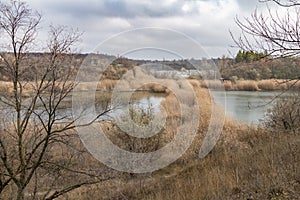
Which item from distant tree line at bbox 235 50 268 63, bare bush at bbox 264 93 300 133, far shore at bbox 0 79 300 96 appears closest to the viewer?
distant tree line at bbox 235 50 268 63

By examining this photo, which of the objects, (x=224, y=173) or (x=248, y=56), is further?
(x=224, y=173)

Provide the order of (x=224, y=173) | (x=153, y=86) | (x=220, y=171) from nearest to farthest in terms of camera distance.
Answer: (x=224, y=173) < (x=220, y=171) < (x=153, y=86)

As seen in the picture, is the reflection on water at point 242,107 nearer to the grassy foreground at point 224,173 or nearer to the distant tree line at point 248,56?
the grassy foreground at point 224,173

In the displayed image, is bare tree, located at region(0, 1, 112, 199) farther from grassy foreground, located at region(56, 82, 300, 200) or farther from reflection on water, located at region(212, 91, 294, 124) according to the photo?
reflection on water, located at region(212, 91, 294, 124)

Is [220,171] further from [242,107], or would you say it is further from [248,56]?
[242,107]

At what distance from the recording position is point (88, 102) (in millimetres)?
6379

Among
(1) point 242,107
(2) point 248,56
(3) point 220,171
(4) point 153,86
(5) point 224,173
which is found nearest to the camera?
(2) point 248,56

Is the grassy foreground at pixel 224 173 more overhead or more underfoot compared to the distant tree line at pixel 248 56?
more underfoot

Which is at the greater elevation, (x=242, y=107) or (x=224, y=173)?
(x=242, y=107)

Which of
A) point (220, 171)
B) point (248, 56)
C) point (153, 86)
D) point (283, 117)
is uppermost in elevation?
point (248, 56)

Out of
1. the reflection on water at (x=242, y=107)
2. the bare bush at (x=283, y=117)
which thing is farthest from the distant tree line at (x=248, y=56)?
the reflection on water at (x=242, y=107)

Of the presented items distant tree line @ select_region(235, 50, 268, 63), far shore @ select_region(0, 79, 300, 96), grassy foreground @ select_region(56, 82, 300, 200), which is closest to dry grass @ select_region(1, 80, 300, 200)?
grassy foreground @ select_region(56, 82, 300, 200)

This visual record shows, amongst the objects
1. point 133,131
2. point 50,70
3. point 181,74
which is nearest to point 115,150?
point 133,131

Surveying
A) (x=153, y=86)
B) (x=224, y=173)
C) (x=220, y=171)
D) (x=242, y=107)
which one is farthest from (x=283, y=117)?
(x=153, y=86)
